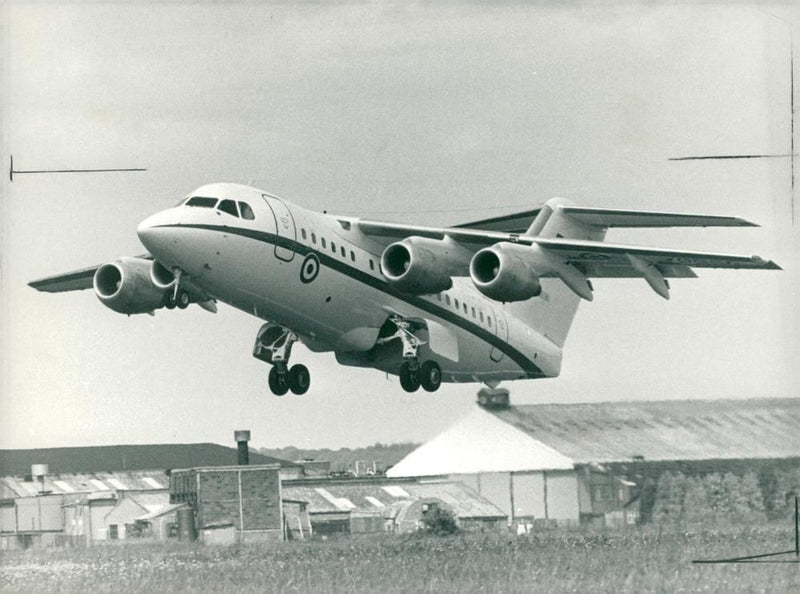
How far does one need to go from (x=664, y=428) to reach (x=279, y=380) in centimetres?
668

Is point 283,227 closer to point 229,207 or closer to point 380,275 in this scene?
point 229,207

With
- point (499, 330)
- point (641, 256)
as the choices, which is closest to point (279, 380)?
point (499, 330)

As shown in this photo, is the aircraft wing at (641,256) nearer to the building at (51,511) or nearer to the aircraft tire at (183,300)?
the aircraft tire at (183,300)

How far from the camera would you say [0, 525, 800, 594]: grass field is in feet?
89.2

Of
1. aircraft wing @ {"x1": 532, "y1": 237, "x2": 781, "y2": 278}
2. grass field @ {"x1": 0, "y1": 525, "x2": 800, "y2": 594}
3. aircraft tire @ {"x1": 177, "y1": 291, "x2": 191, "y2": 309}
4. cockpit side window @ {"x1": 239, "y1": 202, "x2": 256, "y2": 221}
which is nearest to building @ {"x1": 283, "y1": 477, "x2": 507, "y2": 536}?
grass field @ {"x1": 0, "y1": 525, "x2": 800, "y2": 594}

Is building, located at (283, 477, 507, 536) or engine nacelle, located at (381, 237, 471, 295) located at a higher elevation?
engine nacelle, located at (381, 237, 471, 295)

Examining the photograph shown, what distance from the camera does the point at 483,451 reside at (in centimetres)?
3316

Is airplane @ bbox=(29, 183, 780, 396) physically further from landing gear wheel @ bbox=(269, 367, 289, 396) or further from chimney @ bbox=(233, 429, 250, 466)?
chimney @ bbox=(233, 429, 250, 466)

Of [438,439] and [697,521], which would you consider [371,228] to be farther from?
[697,521]

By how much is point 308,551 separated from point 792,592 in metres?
7.89

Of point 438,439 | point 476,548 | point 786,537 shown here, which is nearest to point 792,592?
point 786,537

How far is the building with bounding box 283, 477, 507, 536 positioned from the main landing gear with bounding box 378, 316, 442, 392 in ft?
8.58

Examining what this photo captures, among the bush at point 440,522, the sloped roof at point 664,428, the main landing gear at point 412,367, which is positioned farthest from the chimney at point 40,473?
the sloped roof at point 664,428

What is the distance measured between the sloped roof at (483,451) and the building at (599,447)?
0.02 m
